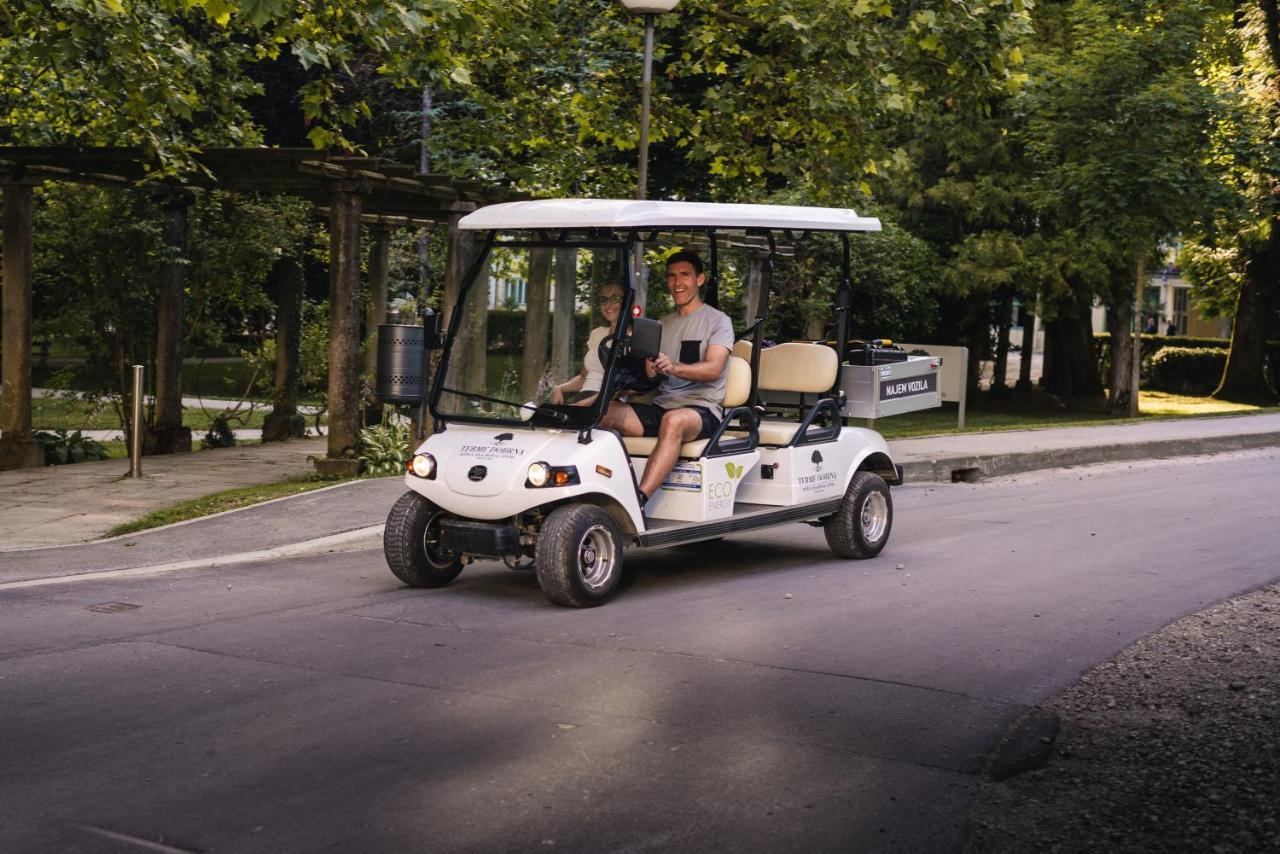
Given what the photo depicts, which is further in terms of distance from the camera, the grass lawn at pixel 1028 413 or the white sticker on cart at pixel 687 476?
the grass lawn at pixel 1028 413

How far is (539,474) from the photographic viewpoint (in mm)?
8828

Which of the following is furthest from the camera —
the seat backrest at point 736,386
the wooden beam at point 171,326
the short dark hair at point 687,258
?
the wooden beam at point 171,326

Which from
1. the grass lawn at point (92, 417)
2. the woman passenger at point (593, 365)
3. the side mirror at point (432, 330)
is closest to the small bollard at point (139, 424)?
the grass lawn at point (92, 417)

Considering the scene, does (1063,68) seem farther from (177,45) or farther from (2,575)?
(2,575)

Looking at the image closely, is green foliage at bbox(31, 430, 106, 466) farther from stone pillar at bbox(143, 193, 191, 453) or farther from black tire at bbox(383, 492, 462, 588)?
black tire at bbox(383, 492, 462, 588)

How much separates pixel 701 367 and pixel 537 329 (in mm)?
1058

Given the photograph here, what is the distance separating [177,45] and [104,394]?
5.46 m

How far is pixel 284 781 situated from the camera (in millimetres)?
5590

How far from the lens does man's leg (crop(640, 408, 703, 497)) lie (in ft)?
31.2

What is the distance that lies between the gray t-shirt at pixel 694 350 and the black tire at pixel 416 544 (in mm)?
1647

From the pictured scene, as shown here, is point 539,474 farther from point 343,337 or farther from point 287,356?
point 287,356

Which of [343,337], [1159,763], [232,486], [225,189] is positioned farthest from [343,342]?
[1159,763]

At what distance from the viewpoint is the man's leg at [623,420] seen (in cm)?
968

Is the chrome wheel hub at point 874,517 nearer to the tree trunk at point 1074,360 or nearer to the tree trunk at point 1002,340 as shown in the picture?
the tree trunk at point 1002,340
